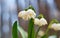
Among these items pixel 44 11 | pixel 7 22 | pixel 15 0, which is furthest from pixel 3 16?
pixel 44 11

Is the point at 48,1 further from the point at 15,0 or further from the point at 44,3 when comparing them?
the point at 15,0

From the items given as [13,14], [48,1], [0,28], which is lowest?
[0,28]

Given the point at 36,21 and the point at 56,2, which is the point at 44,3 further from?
the point at 36,21

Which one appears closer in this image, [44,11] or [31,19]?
[31,19]

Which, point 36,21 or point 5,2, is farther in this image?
point 5,2

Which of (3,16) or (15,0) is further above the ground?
(15,0)

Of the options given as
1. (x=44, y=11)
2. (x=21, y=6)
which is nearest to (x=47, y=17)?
(x=44, y=11)
